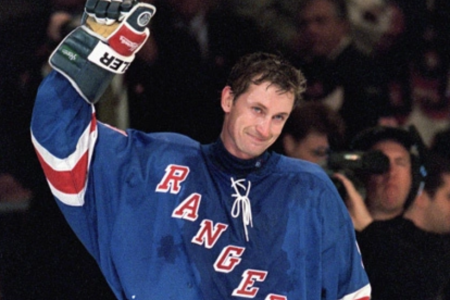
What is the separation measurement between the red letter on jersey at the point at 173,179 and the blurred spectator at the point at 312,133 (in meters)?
0.42

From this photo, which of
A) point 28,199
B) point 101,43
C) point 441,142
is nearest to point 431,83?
point 441,142

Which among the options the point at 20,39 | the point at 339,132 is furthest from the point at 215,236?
the point at 20,39

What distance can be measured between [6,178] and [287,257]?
0.74m

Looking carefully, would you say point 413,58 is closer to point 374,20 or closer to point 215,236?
point 374,20

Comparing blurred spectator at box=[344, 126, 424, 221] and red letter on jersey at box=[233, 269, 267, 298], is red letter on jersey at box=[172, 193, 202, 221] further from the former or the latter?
blurred spectator at box=[344, 126, 424, 221]

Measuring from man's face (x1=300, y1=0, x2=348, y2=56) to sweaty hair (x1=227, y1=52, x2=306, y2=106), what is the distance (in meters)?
0.32

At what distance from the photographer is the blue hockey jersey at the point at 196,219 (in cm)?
153

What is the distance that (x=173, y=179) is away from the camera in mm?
1562

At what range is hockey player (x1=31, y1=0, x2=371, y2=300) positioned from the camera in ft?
5.02

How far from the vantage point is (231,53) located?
1.86 metres

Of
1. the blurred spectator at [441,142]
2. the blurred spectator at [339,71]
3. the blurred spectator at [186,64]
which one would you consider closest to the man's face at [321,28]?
the blurred spectator at [339,71]

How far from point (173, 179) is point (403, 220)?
687 millimetres

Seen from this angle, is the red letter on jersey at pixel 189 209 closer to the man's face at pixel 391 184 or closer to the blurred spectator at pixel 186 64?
the blurred spectator at pixel 186 64

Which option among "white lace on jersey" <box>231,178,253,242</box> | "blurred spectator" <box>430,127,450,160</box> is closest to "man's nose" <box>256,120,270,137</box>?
"white lace on jersey" <box>231,178,253,242</box>
